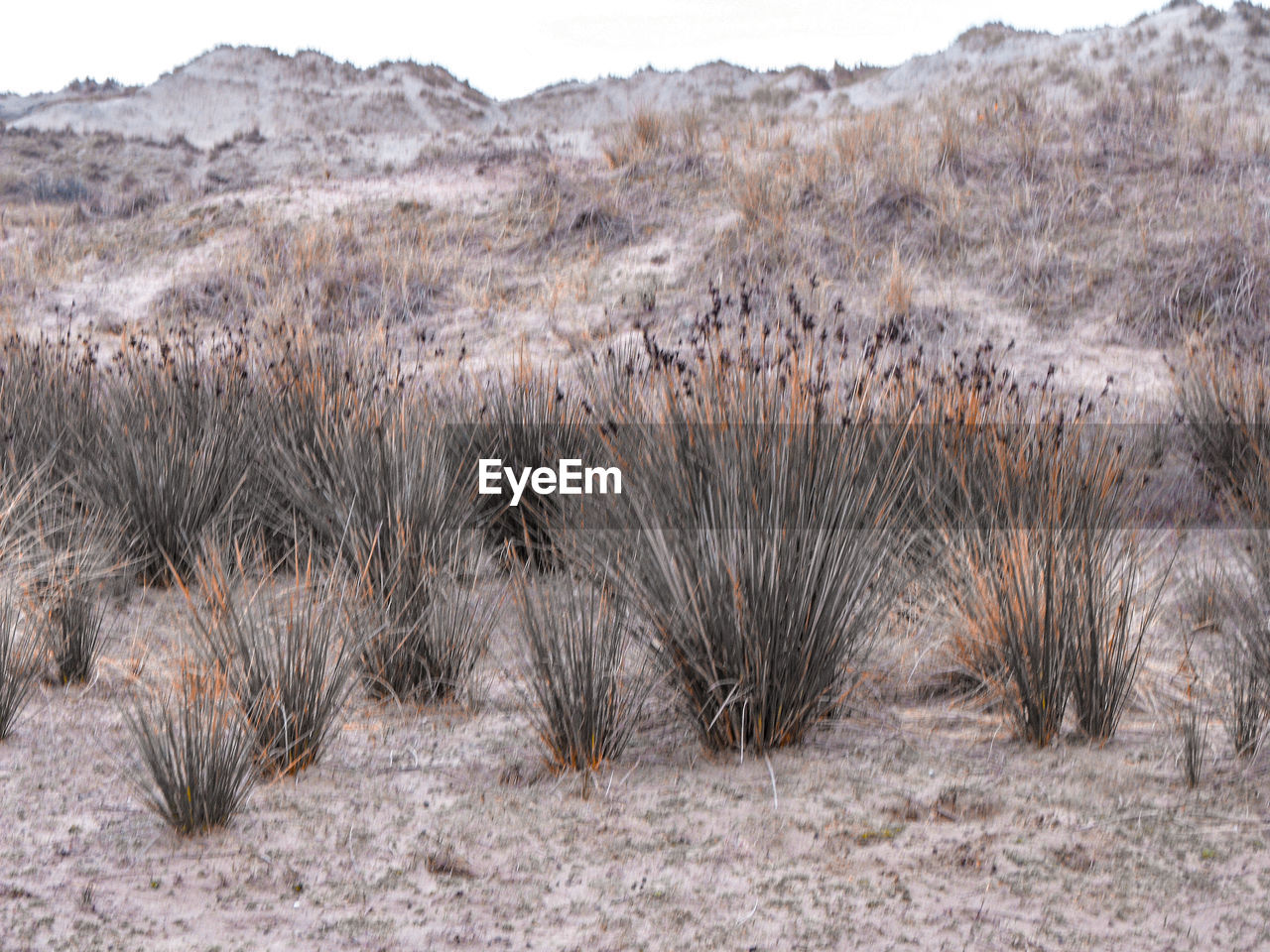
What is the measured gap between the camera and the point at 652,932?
7.16ft

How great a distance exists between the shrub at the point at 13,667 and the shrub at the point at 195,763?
29.7 inches

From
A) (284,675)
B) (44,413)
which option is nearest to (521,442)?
(44,413)

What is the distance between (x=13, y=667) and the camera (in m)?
3.19

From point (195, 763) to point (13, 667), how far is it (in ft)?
3.45

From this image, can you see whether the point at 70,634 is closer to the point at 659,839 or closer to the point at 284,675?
the point at 284,675

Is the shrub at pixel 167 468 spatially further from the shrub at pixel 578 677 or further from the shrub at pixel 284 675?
the shrub at pixel 578 677

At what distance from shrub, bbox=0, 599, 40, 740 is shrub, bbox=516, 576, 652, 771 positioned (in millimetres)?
1485

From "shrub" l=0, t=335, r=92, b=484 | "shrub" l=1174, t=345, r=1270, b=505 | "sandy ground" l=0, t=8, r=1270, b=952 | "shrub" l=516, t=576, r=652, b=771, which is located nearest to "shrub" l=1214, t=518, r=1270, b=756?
"sandy ground" l=0, t=8, r=1270, b=952

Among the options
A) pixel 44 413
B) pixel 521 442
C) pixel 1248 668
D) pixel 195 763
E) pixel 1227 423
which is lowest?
pixel 1248 668

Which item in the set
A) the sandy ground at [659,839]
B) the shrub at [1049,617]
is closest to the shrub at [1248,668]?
the sandy ground at [659,839]

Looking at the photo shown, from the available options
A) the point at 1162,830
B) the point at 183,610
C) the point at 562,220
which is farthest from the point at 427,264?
the point at 1162,830

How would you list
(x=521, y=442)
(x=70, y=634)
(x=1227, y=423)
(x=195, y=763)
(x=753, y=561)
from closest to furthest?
1. (x=195, y=763)
2. (x=753, y=561)
3. (x=70, y=634)
4. (x=521, y=442)
5. (x=1227, y=423)

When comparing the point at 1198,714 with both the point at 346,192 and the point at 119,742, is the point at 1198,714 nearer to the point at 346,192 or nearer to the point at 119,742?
the point at 119,742

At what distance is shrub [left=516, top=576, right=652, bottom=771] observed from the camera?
2.81m
